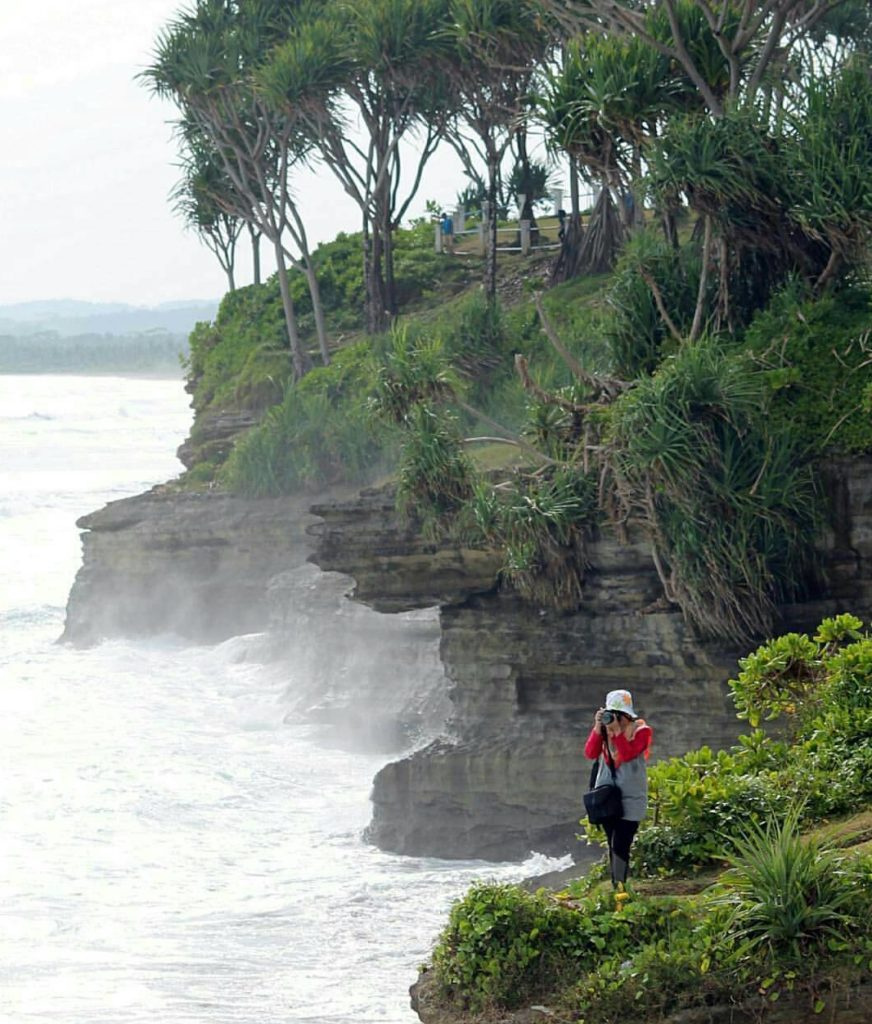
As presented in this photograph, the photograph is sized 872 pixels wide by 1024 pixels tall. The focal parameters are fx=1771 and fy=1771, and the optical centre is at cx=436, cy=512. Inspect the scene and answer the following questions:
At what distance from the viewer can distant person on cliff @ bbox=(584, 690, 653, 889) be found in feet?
30.0

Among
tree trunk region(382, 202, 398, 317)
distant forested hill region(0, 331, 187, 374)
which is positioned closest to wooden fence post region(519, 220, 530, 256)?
tree trunk region(382, 202, 398, 317)

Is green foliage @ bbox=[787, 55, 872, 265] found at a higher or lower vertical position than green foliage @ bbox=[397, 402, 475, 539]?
higher

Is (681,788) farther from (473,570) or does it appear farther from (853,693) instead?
(473,570)

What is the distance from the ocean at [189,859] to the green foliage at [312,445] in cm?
246

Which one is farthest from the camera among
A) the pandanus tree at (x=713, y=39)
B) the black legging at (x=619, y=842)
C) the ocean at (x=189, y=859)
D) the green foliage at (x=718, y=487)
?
the pandanus tree at (x=713, y=39)

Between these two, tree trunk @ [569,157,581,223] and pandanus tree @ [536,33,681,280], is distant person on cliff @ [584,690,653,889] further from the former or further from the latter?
tree trunk @ [569,157,581,223]

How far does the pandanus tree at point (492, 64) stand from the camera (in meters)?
23.3

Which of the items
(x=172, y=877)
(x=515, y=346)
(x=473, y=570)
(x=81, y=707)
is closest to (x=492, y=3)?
(x=515, y=346)

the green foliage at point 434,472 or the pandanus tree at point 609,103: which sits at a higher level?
the pandanus tree at point 609,103

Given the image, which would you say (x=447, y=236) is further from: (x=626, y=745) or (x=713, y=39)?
(x=626, y=745)

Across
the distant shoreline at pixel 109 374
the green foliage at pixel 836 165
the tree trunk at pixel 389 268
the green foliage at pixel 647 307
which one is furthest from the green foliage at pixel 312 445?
the distant shoreline at pixel 109 374

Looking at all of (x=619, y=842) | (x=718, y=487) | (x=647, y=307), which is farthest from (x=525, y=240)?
(x=619, y=842)

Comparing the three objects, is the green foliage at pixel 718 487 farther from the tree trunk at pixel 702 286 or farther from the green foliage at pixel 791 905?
the green foliage at pixel 791 905

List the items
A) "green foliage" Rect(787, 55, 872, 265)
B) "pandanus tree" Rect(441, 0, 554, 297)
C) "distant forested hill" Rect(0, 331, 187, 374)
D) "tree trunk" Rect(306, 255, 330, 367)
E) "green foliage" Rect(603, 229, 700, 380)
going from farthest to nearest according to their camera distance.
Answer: "distant forested hill" Rect(0, 331, 187, 374) → "tree trunk" Rect(306, 255, 330, 367) → "pandanus tree" Rect(441, 0, 554, 297) → "green foliage" Rect(603, 229, 700, 380) → "green foliage" Rect(787, 55, 872, 265)
